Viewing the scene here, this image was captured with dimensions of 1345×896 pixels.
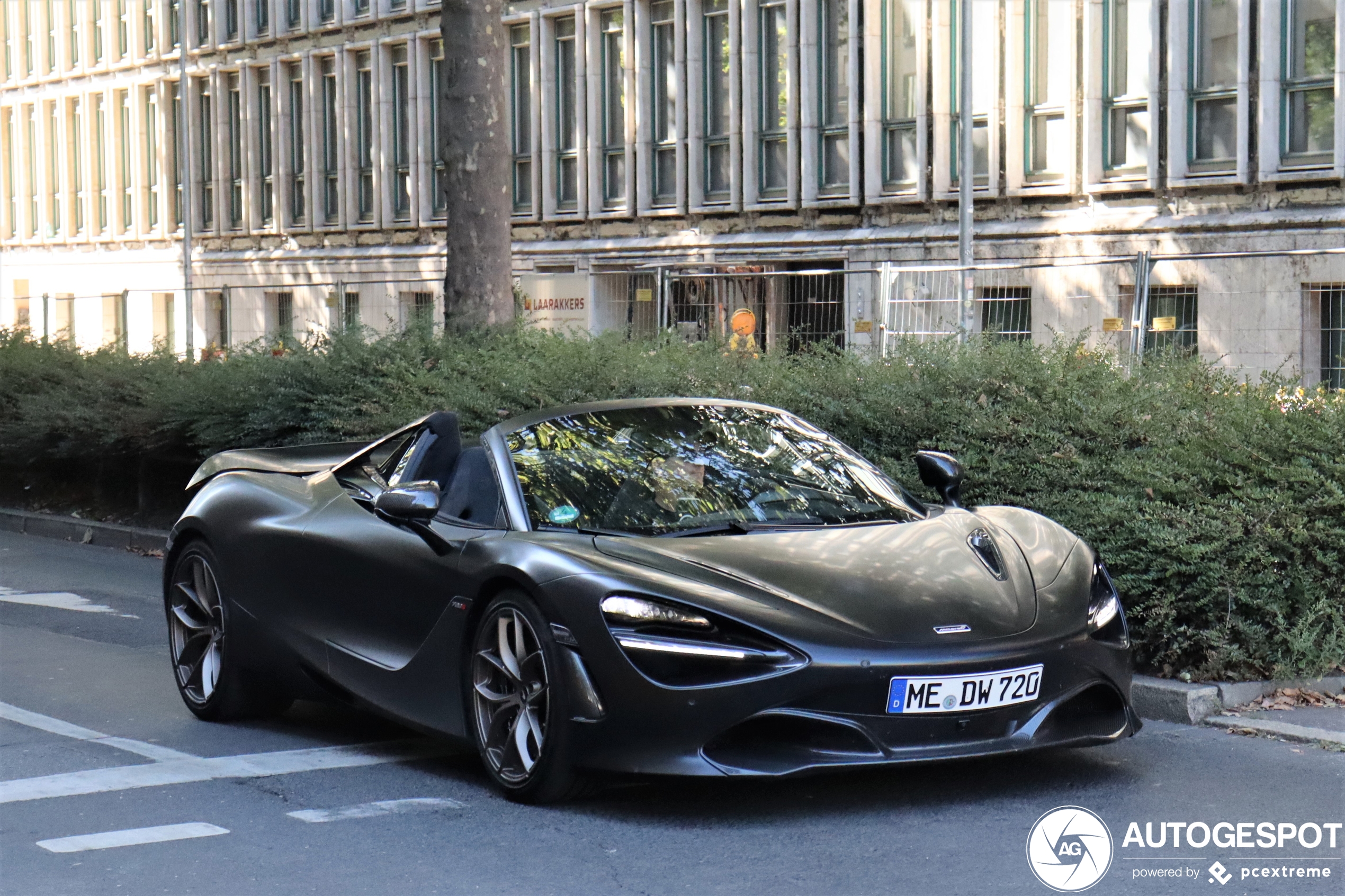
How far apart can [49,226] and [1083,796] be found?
47.2 metres

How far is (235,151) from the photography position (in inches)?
1676

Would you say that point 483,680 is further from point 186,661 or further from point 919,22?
point 919,22

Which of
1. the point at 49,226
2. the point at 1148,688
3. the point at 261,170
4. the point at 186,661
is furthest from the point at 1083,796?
the point at 49,226

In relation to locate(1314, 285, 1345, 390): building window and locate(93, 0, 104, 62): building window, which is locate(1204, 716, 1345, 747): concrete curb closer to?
locate(1314, 285, 1345, 390): building window

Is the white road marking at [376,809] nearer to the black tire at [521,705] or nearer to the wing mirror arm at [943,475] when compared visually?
the black tire at [521,705]

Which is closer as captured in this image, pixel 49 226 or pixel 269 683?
pixel 269 683

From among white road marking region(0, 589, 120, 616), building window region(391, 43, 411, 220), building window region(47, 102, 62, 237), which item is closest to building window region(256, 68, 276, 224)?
building window region(391, 43, 411, 220)

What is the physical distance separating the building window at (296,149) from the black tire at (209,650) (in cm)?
3327

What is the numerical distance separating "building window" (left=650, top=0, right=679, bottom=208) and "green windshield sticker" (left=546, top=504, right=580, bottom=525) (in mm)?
24975

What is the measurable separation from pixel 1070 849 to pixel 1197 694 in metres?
2.24

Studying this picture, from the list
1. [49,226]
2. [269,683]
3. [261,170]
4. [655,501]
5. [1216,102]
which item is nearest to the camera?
[655,501]

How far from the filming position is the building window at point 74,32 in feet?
156

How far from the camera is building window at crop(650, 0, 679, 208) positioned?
102ft

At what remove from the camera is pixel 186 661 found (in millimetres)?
7738
